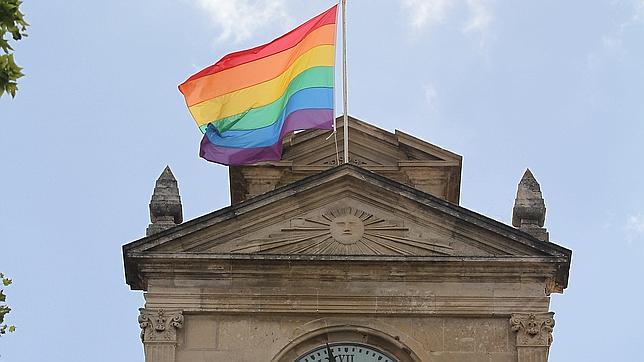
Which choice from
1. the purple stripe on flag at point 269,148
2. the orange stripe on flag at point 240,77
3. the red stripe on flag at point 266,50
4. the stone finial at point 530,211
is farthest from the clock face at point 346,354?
the red stripe on flag at point 266,50

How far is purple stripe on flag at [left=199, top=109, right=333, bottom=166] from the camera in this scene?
35.8 meters

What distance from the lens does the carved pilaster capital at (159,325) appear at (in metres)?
32.8

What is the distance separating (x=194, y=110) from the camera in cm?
3666

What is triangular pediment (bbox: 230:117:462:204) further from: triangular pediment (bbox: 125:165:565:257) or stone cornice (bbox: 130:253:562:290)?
stone cornice (bbox: 130:253:562:290)

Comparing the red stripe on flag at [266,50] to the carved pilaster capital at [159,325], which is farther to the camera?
the red stripe on flag at [266,50]

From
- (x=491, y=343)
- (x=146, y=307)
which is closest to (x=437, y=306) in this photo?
(x=491, y=343)

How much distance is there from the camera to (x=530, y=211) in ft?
113

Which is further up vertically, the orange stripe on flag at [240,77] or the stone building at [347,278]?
the orange stripe on flag at [240,77]

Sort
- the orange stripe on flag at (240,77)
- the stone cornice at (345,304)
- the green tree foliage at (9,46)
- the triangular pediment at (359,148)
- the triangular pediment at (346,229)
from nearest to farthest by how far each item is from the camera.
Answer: the green tree foliage at (9,46)
the stone cornice at (345,304)
the triangular pediment at (346,229)
the orange stripe on flag at (240,77)
the triangular pediment at (359,148)

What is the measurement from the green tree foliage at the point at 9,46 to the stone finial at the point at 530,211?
12.8 m

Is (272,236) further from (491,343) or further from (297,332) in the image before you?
(491,343)

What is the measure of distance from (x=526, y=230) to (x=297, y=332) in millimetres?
4412

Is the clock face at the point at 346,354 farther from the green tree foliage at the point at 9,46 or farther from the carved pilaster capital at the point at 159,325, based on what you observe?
the green tree foliage at the point at 9,46

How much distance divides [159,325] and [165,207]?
2.64 meters
